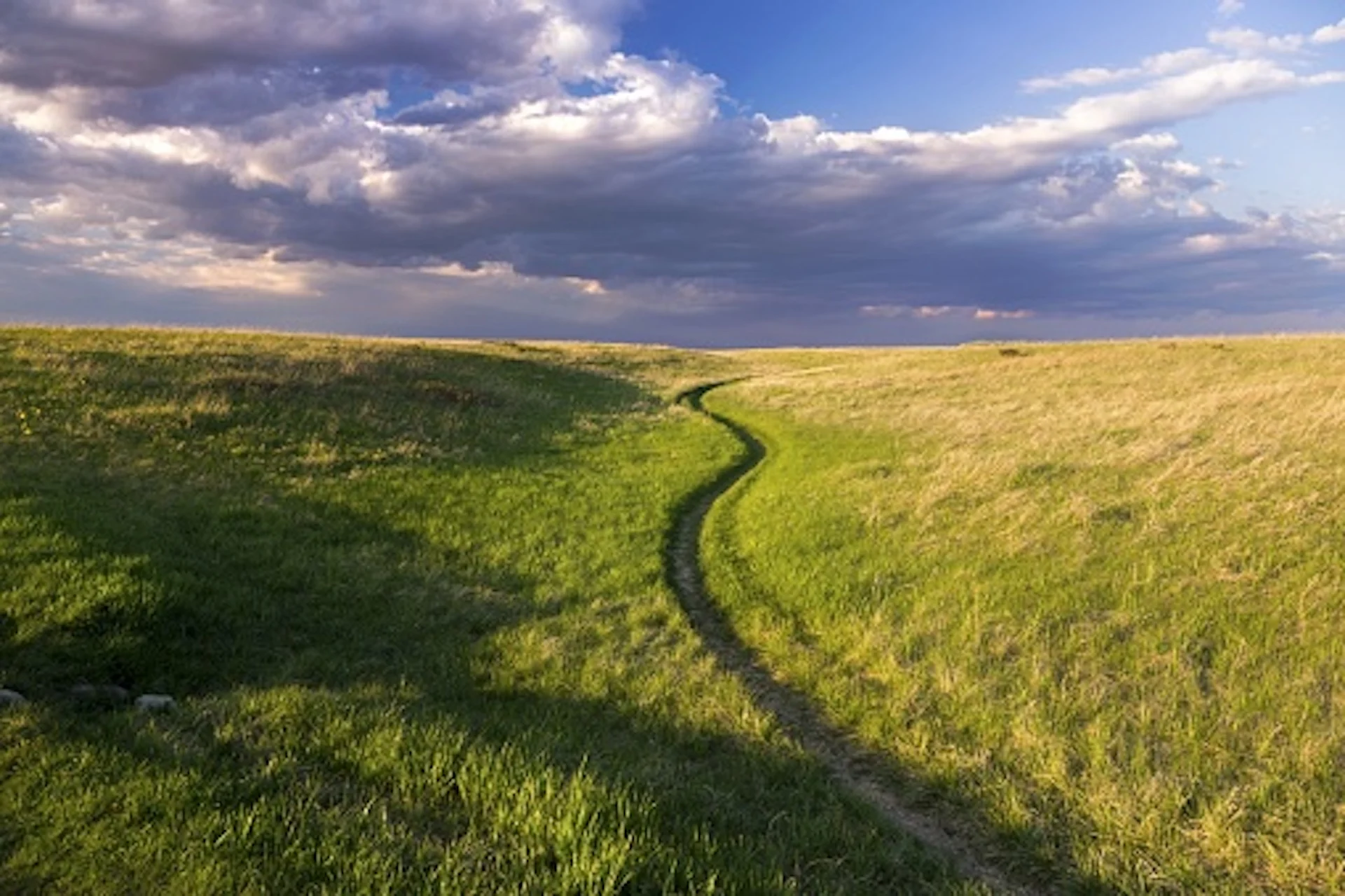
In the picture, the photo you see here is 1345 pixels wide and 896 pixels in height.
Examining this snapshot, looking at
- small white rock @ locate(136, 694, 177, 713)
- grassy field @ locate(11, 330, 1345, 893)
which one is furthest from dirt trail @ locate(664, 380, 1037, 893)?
small white rock @ locate(136, 694, 177, 713)

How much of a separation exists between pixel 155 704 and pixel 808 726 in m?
7.36

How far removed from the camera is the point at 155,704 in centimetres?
883

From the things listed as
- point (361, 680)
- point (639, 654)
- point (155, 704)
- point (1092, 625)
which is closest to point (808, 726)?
point (639, 654)

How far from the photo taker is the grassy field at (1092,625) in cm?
810

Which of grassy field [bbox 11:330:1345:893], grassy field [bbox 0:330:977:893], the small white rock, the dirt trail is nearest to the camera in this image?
grassy field [bbox 0:330:977:893]

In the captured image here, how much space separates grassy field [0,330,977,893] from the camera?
5.97 meters

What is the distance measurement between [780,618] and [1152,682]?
17.8ft

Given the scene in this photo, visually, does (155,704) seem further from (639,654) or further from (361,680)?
(639,654)

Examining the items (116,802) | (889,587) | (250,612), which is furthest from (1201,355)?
(116,802)

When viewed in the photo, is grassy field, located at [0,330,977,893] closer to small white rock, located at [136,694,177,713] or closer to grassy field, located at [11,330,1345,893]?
grassy field, located at [11,330,1345,893]

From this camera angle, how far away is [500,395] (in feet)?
131

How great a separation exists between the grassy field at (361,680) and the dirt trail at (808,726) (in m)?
0.41

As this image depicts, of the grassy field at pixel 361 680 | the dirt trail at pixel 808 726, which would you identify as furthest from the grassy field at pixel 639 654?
the dirt trail at pixel 808 726

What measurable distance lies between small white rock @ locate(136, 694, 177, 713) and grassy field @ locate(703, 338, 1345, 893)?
7.63 metres
